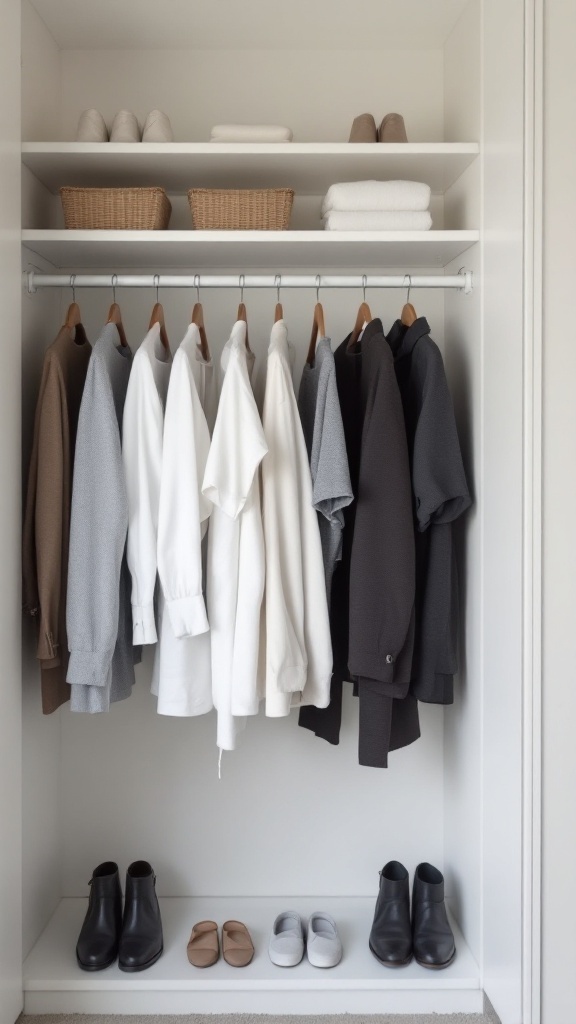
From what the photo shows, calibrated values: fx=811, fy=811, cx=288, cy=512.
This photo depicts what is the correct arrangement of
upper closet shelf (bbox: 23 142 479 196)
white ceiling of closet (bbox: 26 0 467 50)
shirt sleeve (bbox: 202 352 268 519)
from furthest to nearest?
white ceiling of closet (bbox: 26 0 467 50) < upper closet shelf (bbox: 23 142 479 196) < shirt sleeve (bbox: 202 352 268 519)

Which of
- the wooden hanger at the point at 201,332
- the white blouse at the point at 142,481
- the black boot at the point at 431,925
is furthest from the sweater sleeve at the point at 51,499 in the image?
the black boot at the point at 431,925

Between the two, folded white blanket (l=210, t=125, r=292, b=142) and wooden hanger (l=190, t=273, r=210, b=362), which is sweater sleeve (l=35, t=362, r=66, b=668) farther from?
folded white blanket (l=210, t=125, r=292, b=142)

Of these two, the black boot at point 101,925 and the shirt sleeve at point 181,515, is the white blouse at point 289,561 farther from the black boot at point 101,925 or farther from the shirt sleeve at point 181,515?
the black boot at point 101,925

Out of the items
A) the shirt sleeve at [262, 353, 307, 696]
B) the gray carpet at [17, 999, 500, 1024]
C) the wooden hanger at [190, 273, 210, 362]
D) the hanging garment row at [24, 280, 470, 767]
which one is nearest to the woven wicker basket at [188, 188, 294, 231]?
the wooden hanger at [190, 273, 210, 362]

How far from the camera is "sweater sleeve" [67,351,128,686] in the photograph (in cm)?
179

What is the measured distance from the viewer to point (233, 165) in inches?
79.8

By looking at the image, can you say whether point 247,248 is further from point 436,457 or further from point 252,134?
point 436,457

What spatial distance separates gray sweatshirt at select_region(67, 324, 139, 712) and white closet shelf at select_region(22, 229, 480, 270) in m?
0.35

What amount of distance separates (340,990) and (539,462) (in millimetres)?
1337

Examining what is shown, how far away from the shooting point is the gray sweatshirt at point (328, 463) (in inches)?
69.6

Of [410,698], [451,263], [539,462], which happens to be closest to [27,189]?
[451,263]

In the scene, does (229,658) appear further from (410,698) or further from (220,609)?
(410,698)

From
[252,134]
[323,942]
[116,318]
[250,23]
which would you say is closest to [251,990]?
[323,942]

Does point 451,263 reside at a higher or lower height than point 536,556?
higher
